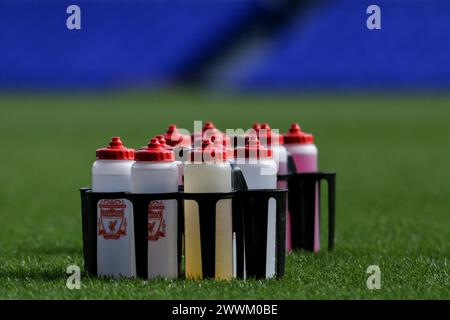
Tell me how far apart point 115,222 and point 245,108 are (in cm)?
2127

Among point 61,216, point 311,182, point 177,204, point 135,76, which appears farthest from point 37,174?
point 135,76

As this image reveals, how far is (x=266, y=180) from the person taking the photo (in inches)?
184

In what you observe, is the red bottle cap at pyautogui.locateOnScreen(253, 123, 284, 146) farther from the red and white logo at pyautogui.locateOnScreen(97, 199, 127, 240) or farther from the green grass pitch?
the red and white logo at pyautogui.locateOnScreen(97, 199, 127, 240)

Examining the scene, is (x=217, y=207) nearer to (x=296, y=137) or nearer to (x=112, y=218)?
(x=112, y=218)

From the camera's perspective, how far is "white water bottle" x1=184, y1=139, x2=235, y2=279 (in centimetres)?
450

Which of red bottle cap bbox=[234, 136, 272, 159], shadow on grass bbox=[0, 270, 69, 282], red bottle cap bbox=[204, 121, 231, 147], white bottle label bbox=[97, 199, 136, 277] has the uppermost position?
red bottle cap bbox=[204, 121, 231, 147]

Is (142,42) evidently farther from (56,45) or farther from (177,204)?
(177,204)

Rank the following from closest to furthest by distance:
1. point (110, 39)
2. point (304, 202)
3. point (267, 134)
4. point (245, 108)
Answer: point (267, 134) < point (304, 202) < point (245, 108) < point (110, 39)

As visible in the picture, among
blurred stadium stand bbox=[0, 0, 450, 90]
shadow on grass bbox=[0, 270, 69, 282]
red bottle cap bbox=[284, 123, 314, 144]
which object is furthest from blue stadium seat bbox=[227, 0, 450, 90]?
shadow on grass bbox=[0, 270, 69, 282]

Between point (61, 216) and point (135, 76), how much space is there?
31245mm

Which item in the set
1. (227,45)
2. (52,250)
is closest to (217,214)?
(52,250)

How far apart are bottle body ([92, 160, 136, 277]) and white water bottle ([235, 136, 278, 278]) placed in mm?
545

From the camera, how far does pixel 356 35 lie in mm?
39000

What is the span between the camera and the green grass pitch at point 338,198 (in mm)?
4426
